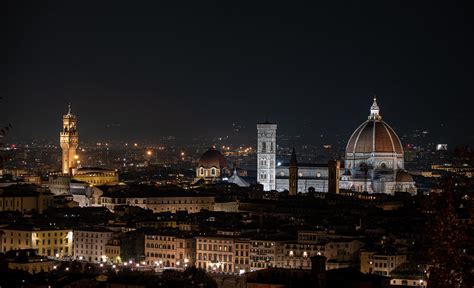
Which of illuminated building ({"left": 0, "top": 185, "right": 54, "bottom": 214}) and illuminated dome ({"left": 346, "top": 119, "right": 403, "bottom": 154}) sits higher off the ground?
illuminated dome ({"left": 346, "top": 119, "right": 403, "bottom": 154})

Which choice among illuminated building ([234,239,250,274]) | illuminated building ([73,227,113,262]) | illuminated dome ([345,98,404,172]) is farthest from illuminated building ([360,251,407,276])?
illuminated dome ([345,98,404,172])

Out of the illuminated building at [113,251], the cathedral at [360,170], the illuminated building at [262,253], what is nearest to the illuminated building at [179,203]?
the cathedral at [360,170]

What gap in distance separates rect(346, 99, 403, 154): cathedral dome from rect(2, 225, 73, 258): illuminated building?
44.0 metres

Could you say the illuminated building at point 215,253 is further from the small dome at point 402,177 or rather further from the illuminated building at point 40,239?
the small dome at point 402,177

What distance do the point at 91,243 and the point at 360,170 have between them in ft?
145

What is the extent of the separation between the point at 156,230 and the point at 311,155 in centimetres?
10633

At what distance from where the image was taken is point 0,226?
248 ft

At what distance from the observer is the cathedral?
110 m

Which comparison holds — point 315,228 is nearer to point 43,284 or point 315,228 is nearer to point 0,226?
point 0,226

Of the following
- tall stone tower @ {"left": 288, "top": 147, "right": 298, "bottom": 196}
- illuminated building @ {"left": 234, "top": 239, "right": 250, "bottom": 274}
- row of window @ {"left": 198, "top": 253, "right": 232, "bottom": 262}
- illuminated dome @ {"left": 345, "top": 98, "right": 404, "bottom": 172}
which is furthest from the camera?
illuminated dome @ {"left": 345, "top": 98, "right": 404, "bottom": 172}

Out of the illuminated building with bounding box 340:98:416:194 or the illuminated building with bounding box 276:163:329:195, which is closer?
the illuminated building with bounding box 340:98:416:194

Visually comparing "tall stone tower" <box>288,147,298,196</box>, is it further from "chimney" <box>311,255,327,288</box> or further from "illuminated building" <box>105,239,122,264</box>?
"chimney" <box>311,255,327,288</box>

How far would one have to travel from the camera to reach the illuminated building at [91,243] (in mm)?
71812

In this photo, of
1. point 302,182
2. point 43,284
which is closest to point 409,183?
point 302,182
